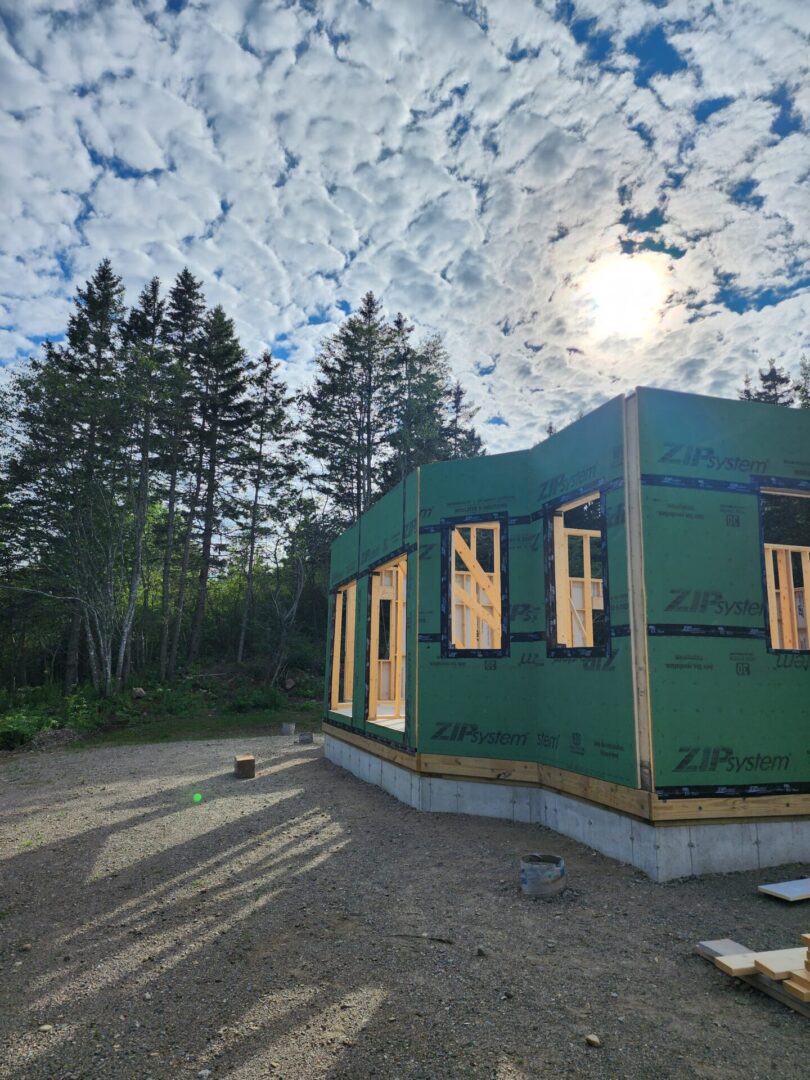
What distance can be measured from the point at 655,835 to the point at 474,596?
5.20 metres

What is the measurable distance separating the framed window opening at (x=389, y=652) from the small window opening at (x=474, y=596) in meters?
0.86

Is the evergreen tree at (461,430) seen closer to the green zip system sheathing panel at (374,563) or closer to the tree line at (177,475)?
the tree line at (177,475)

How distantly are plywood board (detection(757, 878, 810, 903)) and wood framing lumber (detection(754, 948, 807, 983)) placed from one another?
1063 millimetres

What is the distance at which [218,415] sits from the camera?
888 inches

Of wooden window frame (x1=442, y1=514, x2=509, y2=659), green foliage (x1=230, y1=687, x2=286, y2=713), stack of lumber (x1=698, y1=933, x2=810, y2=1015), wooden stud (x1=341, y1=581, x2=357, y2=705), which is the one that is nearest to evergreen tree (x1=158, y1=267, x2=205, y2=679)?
green foliage (x1=230, y1=687, x2=286, y2=713)

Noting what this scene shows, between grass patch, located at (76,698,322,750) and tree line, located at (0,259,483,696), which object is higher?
tree line, located at (0,259,483,696)

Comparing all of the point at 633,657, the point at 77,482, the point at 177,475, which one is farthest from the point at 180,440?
the point at 633,657

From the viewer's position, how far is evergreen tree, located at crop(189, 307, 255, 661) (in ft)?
73.0

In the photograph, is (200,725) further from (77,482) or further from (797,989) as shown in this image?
(797,989)

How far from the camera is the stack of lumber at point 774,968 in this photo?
2.87 m

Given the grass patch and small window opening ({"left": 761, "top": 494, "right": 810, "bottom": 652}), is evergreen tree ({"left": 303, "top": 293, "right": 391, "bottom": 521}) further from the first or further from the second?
small window opening ({"left": 761, "top": 494, "right": 810, "bottom": 652})

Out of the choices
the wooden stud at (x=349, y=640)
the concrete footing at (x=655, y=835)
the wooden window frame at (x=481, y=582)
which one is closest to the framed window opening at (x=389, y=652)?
the wooden stud at (x=349, y=640)

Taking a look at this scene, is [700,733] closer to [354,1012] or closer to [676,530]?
[676,530]

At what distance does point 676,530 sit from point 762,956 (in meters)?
3.08
